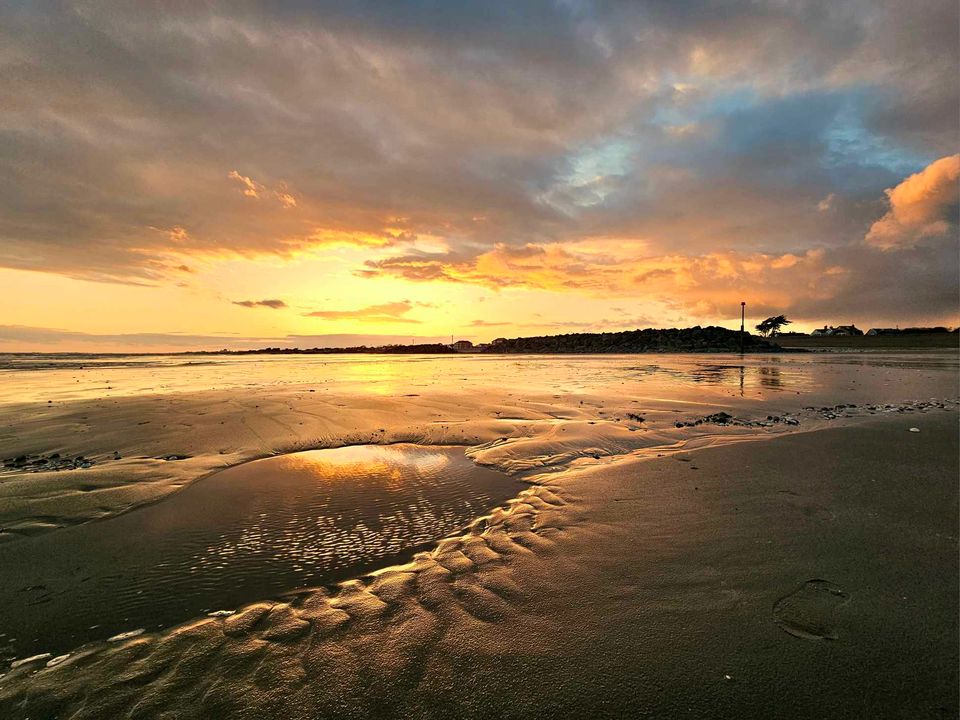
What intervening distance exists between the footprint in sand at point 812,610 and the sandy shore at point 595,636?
0.04ft

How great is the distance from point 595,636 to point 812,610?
1481 millimetres

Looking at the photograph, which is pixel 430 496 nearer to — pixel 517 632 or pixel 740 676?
pixel 517 632

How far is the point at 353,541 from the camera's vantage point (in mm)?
4074

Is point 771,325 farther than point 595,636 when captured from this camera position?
Yes

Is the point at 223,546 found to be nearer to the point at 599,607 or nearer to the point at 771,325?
the point at 599,607

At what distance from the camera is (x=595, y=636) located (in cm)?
260

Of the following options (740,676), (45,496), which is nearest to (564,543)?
(740,676)

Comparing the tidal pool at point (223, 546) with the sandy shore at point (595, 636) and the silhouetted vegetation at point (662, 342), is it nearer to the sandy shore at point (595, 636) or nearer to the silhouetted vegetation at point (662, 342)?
the sandy shore at point (595, 636)

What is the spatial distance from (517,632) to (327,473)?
14.3ft

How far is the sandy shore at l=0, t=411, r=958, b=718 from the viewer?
2145 mm

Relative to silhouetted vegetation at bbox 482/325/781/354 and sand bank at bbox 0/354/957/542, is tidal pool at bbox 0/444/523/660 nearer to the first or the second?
sand bank at bbox 0/354/957/542

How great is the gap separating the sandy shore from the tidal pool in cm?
32

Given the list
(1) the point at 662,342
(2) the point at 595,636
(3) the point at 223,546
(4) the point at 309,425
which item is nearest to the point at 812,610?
(2) the point at 595,636

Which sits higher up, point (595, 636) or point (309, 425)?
point (309, 425)
